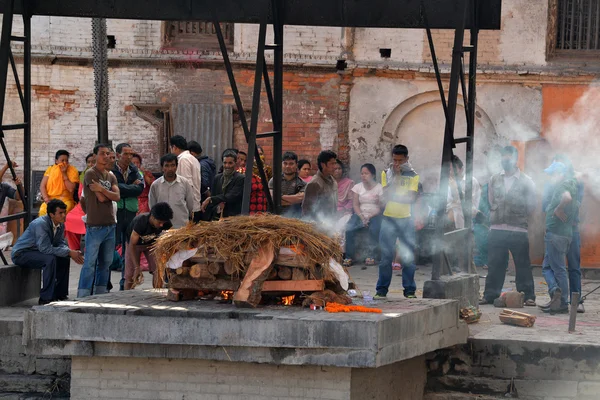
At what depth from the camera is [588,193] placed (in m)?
19.0

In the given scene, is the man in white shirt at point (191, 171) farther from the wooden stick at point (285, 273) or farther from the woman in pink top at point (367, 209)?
the wooden stick at point (285, 273)

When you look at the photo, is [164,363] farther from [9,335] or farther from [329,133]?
[329,133]

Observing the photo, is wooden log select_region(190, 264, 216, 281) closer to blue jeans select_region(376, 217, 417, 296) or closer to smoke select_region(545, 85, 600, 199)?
blue jeans select_region(376, 217, 417, 296)

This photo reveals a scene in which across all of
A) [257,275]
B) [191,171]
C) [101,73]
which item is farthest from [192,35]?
[257,275]

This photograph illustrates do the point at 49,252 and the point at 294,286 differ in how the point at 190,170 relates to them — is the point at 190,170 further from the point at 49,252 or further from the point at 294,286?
the point at 294,286

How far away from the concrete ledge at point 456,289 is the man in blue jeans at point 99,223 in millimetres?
3713

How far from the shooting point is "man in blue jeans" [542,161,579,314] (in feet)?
42.9

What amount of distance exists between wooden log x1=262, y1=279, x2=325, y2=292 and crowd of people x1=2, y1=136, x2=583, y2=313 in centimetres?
222

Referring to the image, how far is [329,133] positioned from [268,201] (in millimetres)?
7090

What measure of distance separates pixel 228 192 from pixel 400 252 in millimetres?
2704

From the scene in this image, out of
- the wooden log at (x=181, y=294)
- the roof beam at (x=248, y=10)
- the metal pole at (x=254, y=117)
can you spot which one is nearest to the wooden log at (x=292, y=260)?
the wooden log at (x=181, y=294)

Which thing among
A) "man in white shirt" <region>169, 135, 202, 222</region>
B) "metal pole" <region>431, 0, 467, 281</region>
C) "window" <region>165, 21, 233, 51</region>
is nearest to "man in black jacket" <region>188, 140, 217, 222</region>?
"man in white shirt" <region>169, 135, 202, 222</region>

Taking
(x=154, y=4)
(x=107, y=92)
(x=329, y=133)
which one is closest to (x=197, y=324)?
(x=154, y=4)

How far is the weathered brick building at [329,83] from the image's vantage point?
20.0 metres
